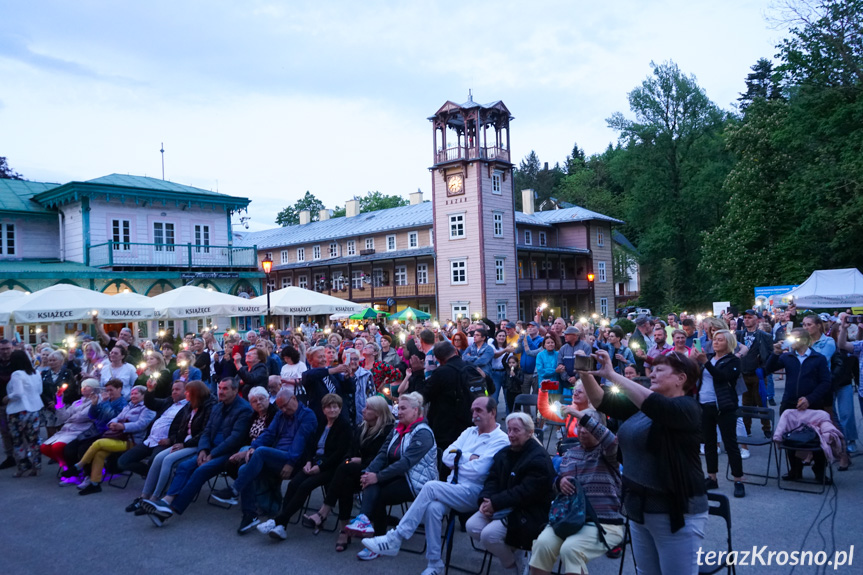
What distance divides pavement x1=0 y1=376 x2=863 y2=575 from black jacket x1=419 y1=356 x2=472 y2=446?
3.48 ft

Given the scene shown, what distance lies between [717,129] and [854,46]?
19345 mm

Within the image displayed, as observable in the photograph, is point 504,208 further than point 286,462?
Yes

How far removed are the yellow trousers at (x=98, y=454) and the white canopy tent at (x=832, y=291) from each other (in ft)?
65.9

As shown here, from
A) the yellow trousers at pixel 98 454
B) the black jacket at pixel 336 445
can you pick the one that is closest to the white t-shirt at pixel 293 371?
the black jacket at pixel 336 445

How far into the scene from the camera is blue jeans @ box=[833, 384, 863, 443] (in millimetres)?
7773

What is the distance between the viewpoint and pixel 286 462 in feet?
20.5

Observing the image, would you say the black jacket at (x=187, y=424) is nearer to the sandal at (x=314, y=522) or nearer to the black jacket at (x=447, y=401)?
the sandal at (x=314, y=522)

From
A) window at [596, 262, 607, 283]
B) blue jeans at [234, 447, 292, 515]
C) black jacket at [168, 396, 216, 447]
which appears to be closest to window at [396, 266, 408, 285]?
window at [596, 262, 607, 283]

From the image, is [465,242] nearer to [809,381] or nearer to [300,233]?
[300,233]

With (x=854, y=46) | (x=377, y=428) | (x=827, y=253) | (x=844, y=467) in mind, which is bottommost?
(x=844, y=467)

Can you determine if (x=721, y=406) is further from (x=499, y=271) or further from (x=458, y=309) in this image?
(x=458, y=309)

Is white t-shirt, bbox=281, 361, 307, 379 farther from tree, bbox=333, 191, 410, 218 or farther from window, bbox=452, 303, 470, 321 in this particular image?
tree, bbox=333, 191, 410, 218

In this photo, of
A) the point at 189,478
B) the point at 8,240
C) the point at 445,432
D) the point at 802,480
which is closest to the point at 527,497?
the point at 445,432

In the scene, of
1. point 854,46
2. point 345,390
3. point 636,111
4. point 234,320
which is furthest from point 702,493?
point 636,111
